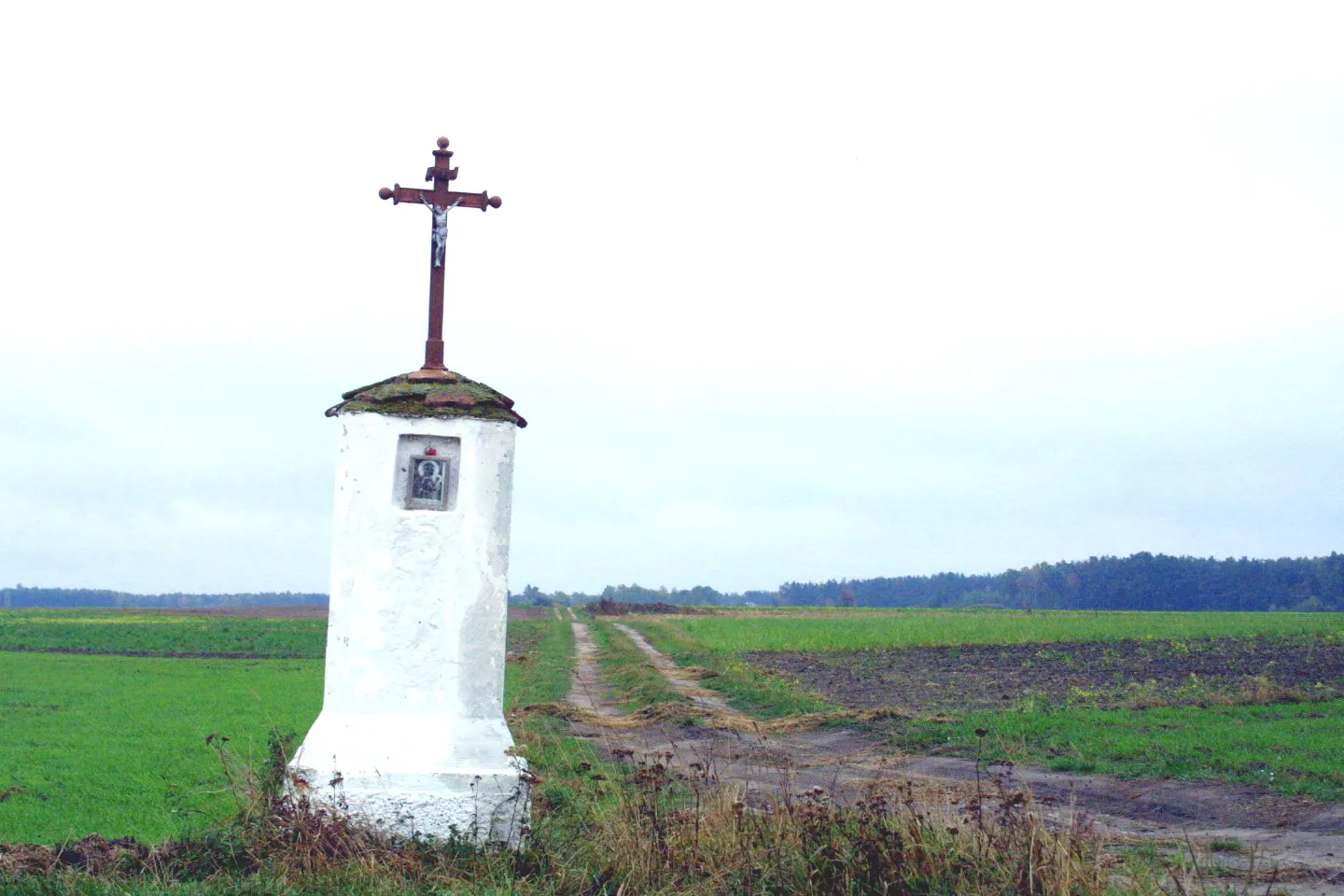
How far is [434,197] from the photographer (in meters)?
7.67

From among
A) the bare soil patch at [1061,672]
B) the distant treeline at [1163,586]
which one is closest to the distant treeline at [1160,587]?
the distant treeline at [1163,586]

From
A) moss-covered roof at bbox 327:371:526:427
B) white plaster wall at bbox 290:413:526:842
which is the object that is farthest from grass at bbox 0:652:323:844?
moss-covered roof at bbox 327:371:526:427

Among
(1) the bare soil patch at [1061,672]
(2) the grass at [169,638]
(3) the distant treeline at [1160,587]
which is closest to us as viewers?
(1) the bare soil patch at [1061,672]

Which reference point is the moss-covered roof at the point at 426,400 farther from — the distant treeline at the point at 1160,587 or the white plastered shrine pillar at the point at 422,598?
the distant treeline at the point at 1160,587

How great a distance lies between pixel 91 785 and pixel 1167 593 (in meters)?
135

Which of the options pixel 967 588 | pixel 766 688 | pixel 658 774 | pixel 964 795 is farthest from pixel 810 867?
pixel 967 588

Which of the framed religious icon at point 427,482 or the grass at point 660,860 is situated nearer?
the grass at point 660,860

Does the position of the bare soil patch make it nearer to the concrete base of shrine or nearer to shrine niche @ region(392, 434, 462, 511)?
the concrete base of shrine

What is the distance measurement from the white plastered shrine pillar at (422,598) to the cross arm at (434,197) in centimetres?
138

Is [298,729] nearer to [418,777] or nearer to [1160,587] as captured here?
[418,777]

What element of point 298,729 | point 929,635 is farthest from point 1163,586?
point 298,729

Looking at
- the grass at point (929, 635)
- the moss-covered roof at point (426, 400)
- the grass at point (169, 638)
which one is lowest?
the grass at point (169, 638)

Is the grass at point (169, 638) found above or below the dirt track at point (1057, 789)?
below

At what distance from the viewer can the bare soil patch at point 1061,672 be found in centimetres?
1961
